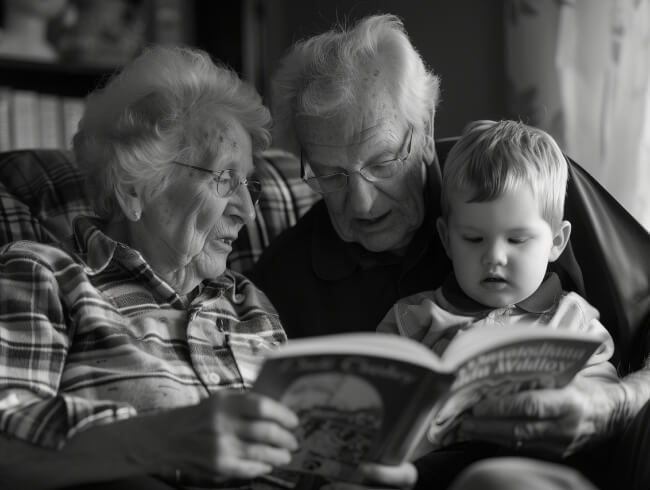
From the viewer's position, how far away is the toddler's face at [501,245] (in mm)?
1490

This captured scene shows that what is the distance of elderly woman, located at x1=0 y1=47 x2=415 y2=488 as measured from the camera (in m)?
1.22

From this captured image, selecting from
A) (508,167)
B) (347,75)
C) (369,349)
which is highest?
(347,75)

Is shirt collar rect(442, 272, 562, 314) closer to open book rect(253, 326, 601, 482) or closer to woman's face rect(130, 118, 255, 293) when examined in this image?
open book rect(253, 326, 601, 482)

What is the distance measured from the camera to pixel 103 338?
1443 mm

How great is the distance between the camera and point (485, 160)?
152 cm

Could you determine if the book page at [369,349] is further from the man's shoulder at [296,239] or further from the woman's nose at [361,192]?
the man's shoulder at [296,239]

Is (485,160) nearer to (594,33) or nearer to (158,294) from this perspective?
(158,294)

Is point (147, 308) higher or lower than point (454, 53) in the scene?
lower

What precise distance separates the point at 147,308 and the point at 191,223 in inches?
7.0

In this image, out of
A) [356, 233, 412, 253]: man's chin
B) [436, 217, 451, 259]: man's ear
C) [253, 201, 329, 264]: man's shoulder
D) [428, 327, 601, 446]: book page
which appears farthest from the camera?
[253, 201, 329, 264]: man's shoulder

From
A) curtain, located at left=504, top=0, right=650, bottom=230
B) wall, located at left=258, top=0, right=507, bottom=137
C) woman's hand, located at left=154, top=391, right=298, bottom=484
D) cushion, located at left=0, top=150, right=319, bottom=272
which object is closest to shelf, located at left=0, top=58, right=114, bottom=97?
wall, located at left=258, top=0, right=507, bottom=137

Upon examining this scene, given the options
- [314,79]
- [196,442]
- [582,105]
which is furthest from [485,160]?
[582,105]

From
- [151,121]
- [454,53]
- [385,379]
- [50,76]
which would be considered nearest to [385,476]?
[385,379]

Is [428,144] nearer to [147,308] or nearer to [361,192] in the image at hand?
[361,192]
